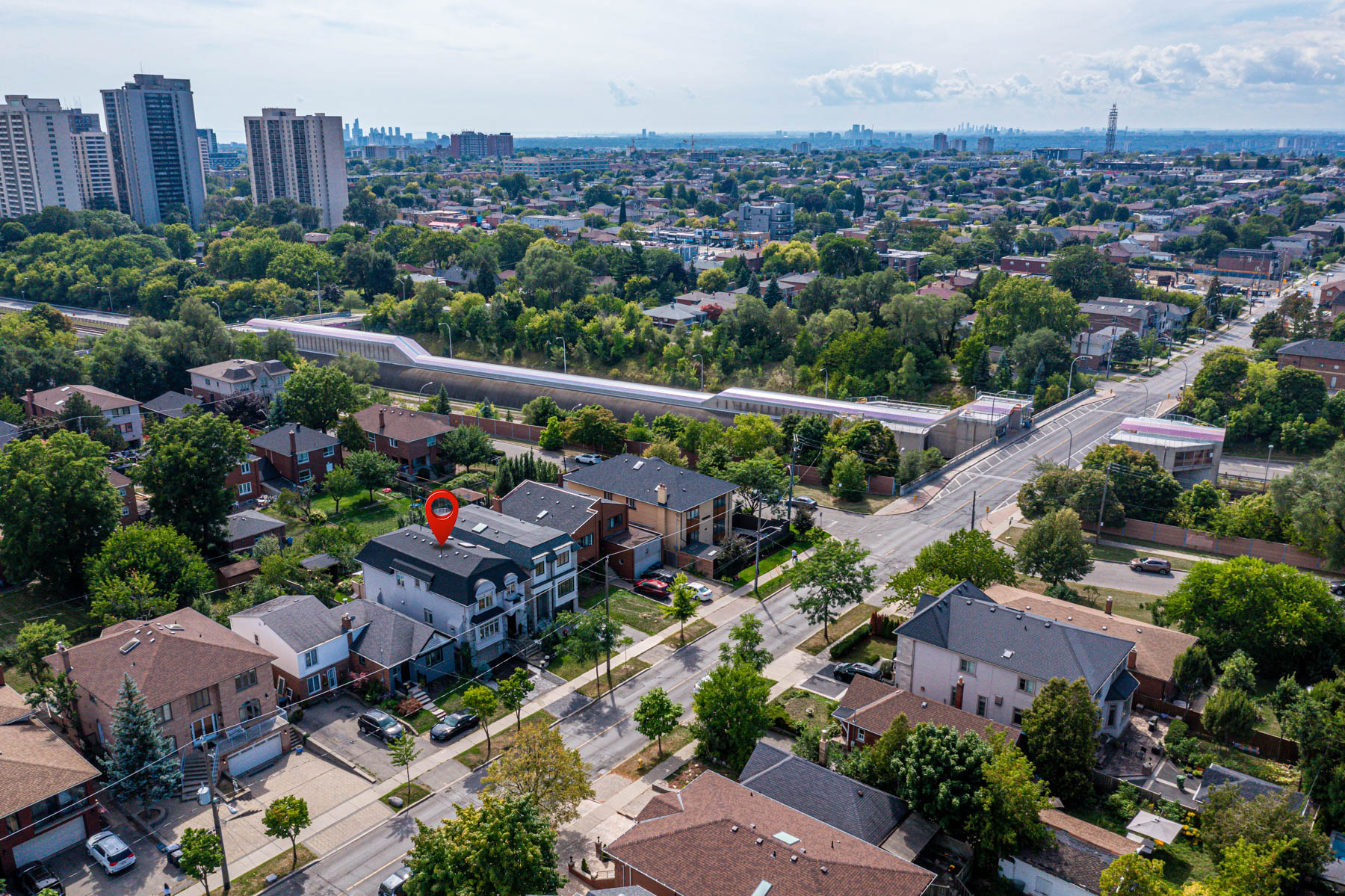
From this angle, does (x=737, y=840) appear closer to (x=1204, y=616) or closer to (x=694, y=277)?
(x=1204, y=616)

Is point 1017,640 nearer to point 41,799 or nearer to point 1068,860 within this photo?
point 1068,860

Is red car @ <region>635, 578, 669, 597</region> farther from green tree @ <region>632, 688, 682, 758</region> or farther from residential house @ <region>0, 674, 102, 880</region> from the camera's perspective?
residential house @ <region>0, 674, 102, 880</region>

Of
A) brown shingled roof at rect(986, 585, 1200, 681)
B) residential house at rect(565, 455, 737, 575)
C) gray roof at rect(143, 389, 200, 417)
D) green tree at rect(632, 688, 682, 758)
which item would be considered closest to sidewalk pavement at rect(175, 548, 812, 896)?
green tree at rect(632, 688, 682, 758)

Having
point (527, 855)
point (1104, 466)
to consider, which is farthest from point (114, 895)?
point (1104, 466)

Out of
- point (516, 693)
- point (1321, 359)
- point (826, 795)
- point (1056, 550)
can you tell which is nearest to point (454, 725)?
point (516, 693)

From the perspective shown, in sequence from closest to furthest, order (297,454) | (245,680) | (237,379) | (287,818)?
(287,818) → (245,680) → (297,454) → (237,379)
